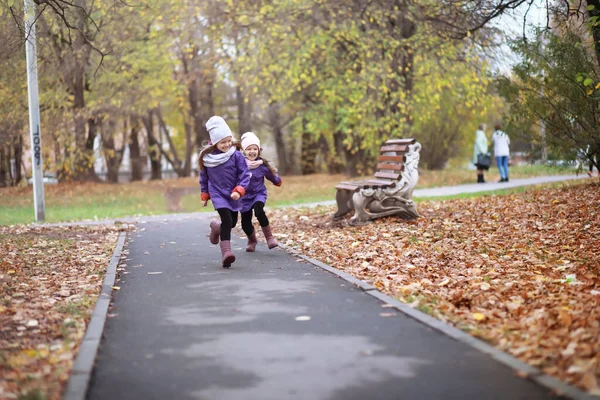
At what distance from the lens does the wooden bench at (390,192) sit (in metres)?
13.5

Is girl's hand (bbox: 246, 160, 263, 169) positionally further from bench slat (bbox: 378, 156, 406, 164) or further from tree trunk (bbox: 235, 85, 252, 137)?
tree trunk (bbox: 235, 85, 252, 137)

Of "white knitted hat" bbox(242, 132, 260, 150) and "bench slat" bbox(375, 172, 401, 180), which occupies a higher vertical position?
"white knitted hat" bbox(242, 132, 260, 150)

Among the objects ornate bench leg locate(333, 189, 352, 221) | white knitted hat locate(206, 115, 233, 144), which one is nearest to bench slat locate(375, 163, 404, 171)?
ornate bench leg locate(333, 189, 352, 221)

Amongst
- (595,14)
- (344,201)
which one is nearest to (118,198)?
(344,201)

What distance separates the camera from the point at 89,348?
5535 mm

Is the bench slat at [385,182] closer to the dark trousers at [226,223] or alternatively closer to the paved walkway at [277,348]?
the dark trousers at [226,223]

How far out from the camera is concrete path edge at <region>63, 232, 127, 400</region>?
457cm

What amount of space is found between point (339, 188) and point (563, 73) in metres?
4.91

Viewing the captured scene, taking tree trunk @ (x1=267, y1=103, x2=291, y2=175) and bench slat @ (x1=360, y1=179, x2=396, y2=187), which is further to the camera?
tree trunk @ (x1=267, y1=103, x2=291, y2=175)

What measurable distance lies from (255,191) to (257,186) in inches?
3.0

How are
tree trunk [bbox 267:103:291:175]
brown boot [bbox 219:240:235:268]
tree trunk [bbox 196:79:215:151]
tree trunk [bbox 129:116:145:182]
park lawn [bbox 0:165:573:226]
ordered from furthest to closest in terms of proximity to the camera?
tree trunk [bbox 129:116:145:182] → tree trunk [bbox 267:103:291:175] → tree trunk [bbox 196:79:215:151] → park lawn [bbox 0:165:573:226] → brown boot [bbox 219:240:235:268]

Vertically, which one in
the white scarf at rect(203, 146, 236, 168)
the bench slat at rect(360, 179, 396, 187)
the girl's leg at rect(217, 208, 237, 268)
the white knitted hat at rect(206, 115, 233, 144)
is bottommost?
the girl's leg at rect(217, 208, 237, 268)

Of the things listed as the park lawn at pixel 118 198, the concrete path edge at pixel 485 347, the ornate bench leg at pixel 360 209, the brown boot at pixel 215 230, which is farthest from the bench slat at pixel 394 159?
the concrete path edge at pixel 485 347

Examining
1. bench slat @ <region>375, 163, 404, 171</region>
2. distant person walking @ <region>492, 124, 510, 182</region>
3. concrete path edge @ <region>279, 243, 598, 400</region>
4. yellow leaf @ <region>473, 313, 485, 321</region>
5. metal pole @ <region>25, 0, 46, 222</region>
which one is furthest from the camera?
distant person walking @ <region>492, 124, 510, 182</region>
